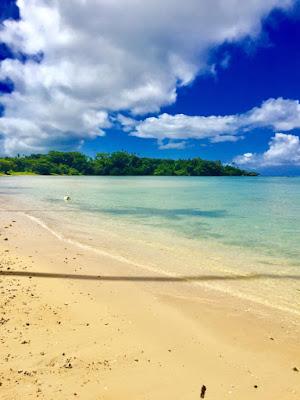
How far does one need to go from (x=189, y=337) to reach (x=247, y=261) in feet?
23.2

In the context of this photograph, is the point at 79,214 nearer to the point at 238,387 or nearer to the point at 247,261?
the point at 247,261

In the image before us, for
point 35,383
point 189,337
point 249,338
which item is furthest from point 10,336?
point 249,338

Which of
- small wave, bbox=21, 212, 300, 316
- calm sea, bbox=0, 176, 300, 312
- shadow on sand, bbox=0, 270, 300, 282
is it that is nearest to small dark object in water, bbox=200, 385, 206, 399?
small wave, bbox=21, 212, 300, 316

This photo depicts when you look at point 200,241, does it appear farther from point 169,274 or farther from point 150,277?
point 150,277

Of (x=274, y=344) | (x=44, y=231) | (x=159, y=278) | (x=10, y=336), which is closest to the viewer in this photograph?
(x=10, y=336)

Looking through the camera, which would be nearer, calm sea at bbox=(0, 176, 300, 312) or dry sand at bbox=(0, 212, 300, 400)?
dry sand at bbox=(0, 212, 300, 400)

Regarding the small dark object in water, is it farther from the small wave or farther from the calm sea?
the calm sea

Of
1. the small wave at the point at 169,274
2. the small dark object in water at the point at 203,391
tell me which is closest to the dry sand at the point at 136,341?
the small dark object in water at the point at 203,391

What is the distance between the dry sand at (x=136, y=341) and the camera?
473cm

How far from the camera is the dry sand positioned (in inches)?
186

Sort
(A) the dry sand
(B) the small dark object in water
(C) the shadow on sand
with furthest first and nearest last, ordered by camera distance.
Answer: (C) the shadow on sand, (A) the dry sand, (B) the small dark object in water

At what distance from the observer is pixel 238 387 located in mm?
4867

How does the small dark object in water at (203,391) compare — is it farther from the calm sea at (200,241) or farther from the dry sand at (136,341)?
the calm sea at (200,241)

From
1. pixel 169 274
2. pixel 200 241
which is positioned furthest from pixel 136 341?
pixel 200 241
